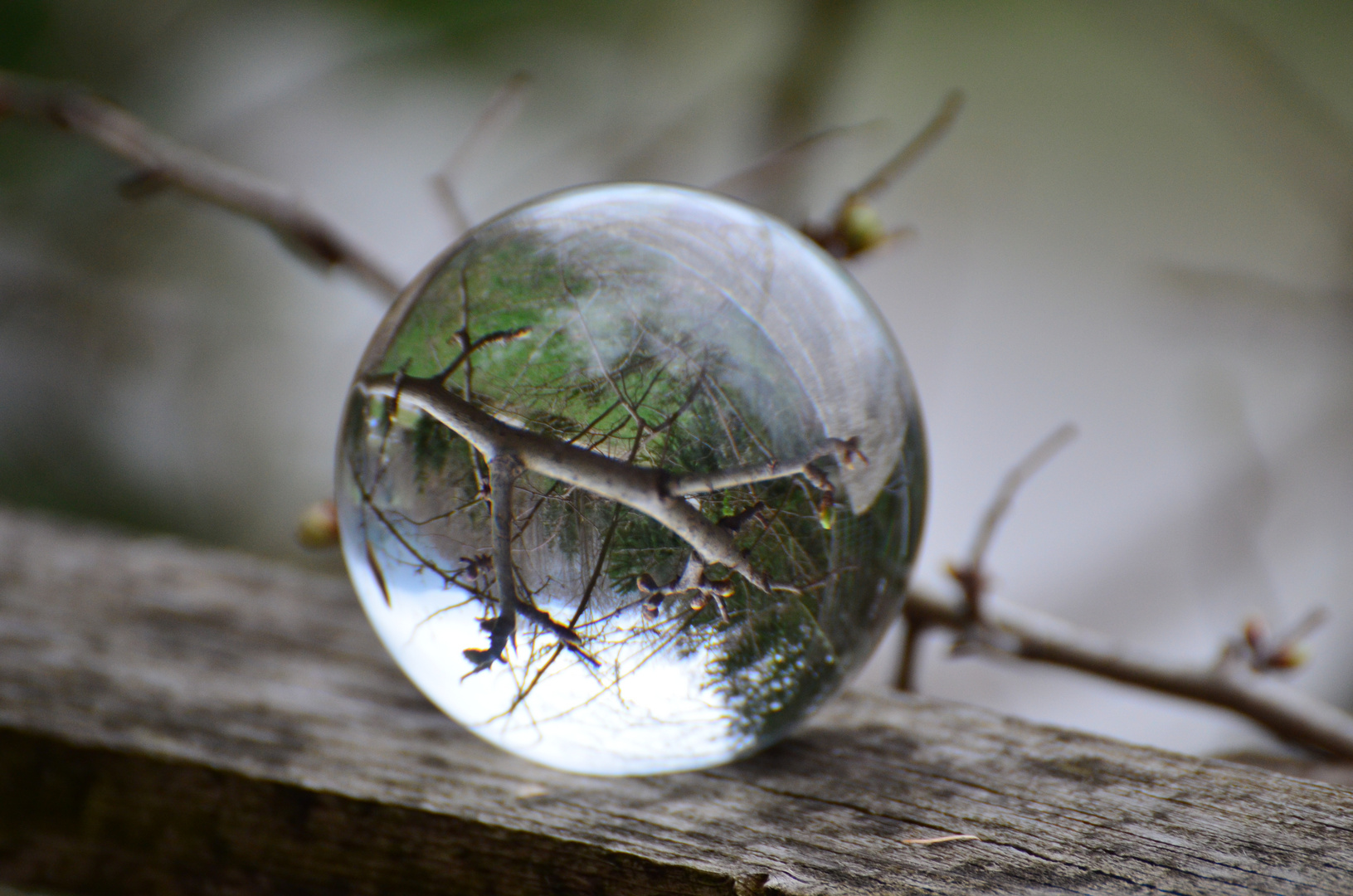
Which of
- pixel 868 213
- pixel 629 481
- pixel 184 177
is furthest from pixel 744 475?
pixel 184 177

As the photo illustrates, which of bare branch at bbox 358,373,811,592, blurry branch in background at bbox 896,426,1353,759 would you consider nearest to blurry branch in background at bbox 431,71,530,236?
bare branch at bbox 358,373,811,592

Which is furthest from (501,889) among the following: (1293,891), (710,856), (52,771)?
(1293,891)

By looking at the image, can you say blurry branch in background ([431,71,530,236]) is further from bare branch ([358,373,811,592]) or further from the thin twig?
the thin twig

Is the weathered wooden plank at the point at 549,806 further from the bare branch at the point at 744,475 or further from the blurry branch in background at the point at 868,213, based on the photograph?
the blurry branch in background at the point at 868,213

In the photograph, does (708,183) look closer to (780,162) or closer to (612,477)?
(780,162)

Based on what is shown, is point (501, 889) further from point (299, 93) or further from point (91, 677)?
point (299, 93)

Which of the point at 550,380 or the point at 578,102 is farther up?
the point at 578,102
